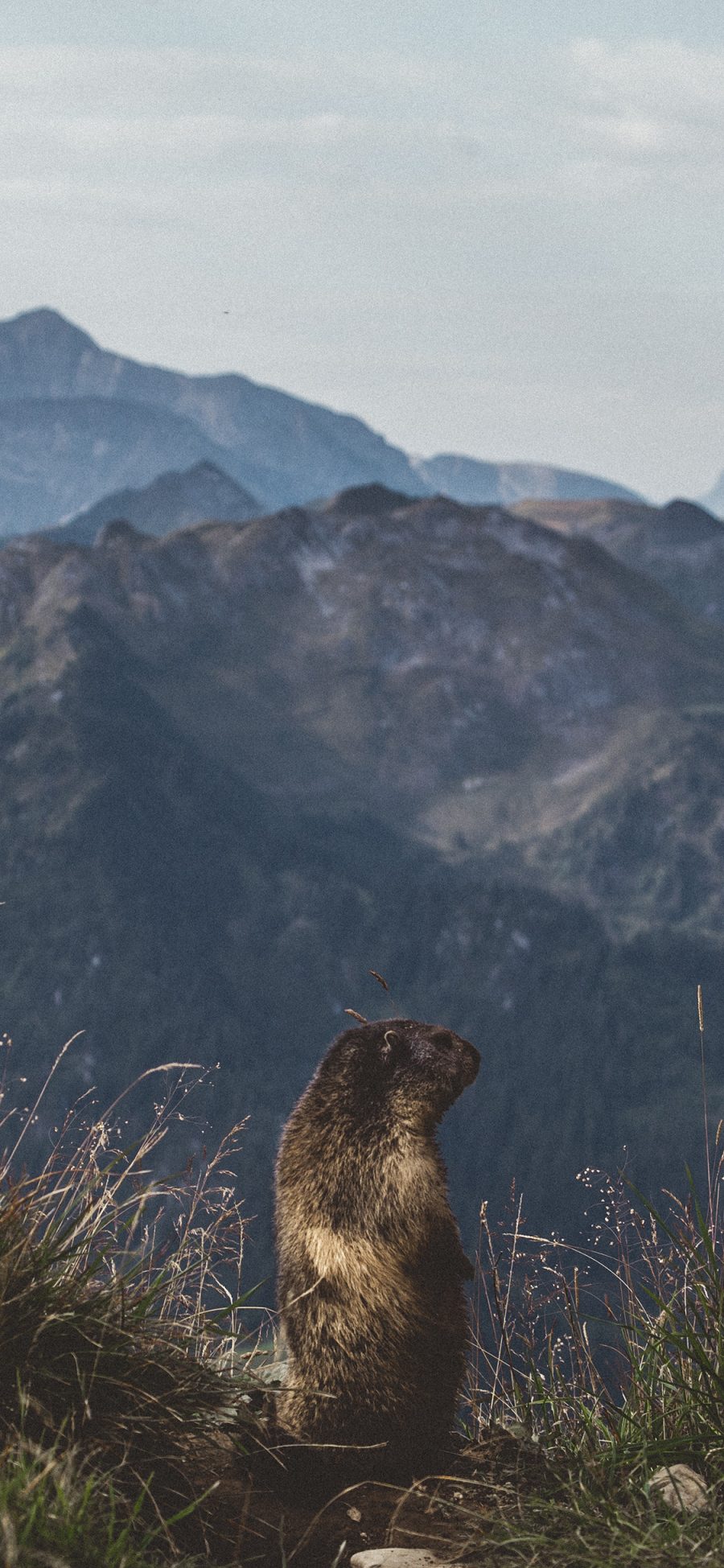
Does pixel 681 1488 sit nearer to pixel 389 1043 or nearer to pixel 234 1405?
pixel 234 1405

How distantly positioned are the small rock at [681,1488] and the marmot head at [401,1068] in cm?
231

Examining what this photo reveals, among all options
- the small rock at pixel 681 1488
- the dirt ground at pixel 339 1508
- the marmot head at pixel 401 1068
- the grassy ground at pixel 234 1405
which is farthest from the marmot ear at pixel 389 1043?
the small rock at pixel 681 1488

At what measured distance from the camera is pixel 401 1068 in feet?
29.9

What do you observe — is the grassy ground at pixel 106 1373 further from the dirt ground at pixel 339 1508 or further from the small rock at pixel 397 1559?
the small rock at pixel 397 1559

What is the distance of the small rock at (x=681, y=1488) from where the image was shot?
7.10m

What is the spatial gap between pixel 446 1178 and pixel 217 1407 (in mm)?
1933

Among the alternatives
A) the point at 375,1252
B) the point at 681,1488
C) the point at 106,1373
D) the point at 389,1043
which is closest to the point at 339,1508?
the point at 375,1252

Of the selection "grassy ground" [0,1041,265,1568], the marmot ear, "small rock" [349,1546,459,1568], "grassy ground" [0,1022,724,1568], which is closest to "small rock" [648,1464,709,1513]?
"grassy ground" [0,1022,724,1568]

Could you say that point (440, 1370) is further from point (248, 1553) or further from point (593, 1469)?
point (248, 1553)

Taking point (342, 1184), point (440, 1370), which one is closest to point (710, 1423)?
point (440, 1370)

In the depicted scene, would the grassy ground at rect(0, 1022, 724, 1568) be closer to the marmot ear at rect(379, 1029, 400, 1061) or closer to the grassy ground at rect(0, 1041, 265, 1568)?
the grassy ground at rect(0, 1041, 265, 1568)

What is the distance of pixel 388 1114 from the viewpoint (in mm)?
9023

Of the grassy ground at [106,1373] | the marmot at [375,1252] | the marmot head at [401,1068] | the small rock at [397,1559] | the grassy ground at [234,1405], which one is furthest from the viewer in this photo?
the marmot head at [401,1068]

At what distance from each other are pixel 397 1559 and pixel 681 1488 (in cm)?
151
